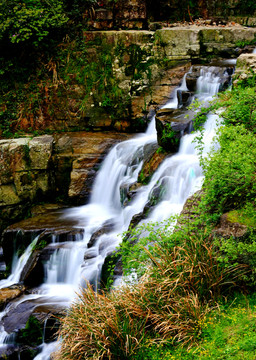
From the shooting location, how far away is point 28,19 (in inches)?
483

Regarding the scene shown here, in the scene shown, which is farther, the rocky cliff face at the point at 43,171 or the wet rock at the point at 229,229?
the rocky cliff face at the point at 43,171

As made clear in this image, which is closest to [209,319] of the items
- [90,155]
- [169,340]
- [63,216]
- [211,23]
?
[169,340]

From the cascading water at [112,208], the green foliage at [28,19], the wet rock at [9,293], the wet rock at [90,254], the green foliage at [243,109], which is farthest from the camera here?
the green foliage at [28,19]

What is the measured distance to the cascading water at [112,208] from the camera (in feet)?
25.4

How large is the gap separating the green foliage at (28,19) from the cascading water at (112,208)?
506 centimetres

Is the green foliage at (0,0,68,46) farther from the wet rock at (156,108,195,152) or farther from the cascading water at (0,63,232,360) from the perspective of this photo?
the wet rock at (156,108,195,152)

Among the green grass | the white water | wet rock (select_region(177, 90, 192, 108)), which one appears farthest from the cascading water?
the green grass

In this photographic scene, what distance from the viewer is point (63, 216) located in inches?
400

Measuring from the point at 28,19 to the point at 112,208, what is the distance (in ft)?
22.2

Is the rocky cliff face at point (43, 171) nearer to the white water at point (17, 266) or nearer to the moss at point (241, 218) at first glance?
the white water at point (17, 266)

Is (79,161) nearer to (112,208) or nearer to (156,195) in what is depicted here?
(112,208)

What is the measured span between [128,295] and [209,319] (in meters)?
1.06

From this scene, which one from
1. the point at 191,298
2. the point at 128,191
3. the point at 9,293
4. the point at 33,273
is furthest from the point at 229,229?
the point at 9,293

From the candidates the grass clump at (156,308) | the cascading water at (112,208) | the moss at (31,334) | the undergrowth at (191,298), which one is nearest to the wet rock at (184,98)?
the cascading water at (112,208)
